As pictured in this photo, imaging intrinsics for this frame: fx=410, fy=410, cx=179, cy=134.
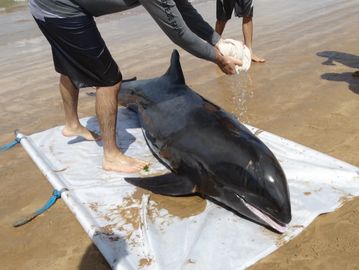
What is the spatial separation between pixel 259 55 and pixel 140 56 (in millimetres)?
2644

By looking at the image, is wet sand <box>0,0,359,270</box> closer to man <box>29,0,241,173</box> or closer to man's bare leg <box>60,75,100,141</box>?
man's bare leg <box>60,75,100,141</box>

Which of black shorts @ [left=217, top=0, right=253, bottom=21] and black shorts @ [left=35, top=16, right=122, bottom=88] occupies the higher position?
black shorts @ [left=35, top=16, right=122, bottom=88]

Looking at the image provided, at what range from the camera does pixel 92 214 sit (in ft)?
12.0

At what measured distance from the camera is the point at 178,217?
354cm

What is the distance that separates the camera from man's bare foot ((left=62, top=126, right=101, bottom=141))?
16.9 ft

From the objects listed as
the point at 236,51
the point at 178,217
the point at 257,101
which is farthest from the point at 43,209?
the point at 257,101

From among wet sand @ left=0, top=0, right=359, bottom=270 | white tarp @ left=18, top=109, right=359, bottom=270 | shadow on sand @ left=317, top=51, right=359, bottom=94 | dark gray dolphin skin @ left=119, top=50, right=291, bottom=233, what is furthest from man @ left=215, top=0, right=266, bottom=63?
white tarp @ left=18, top=109, right=359, bottom=270

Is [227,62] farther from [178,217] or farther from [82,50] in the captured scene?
[178,217]

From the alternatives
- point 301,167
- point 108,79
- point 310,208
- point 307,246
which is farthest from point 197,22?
point 307,246

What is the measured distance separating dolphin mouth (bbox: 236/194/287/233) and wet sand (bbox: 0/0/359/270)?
13 cm

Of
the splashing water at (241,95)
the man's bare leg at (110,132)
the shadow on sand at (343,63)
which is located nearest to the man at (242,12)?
the splashing water at (241,95)

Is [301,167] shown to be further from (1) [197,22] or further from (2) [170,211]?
(1) [197,22]

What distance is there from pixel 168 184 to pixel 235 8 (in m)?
5.31

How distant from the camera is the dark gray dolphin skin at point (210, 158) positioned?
329cm
